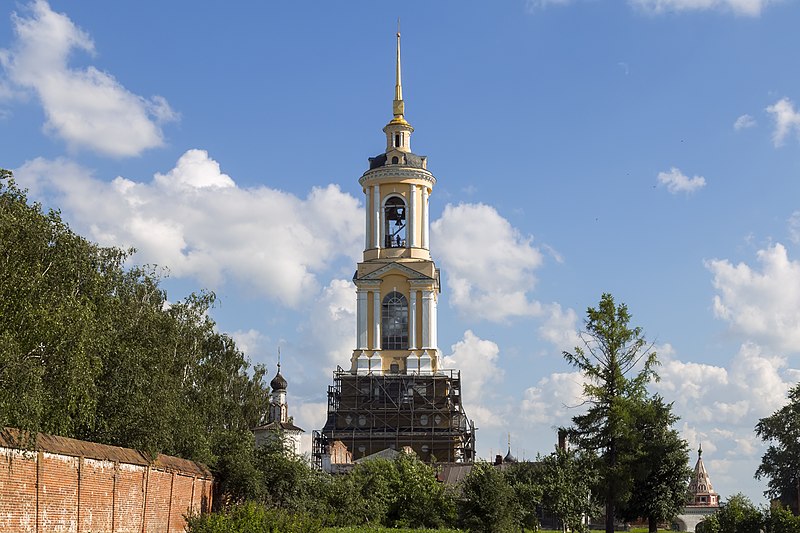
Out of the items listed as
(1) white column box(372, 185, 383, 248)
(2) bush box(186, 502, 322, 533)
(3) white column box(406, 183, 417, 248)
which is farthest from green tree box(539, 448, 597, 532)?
(1) white column box(372, 185, 383, 248)

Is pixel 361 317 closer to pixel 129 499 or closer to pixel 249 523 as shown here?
pixel 129 499

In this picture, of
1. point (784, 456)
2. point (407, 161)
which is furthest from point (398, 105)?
point (784, 456)

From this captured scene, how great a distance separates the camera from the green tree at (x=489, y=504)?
41.3 m

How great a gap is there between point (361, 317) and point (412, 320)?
3.55 meters

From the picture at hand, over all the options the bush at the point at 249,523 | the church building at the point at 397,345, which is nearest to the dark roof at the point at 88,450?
the bush at the point at 249,523

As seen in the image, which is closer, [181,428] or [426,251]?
[181,428]

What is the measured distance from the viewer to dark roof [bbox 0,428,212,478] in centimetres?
2130

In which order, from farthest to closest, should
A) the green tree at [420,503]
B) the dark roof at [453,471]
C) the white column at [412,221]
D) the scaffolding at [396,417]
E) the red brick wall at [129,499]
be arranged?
the white column at [412,221]
the scaffolding at [396,417]
the dark roof at [453,471]
the green tree at [420,503]
the red brick wall at [129,499]

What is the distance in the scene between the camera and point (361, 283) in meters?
74.4

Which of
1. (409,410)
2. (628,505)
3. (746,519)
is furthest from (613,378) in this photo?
(409,410)

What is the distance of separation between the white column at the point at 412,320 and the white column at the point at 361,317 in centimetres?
302

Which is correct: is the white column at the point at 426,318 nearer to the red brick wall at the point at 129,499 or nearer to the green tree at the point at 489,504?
the green tree at the point at 489,504

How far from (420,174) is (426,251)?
5.36 m

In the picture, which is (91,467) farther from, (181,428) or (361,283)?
(361,283)
